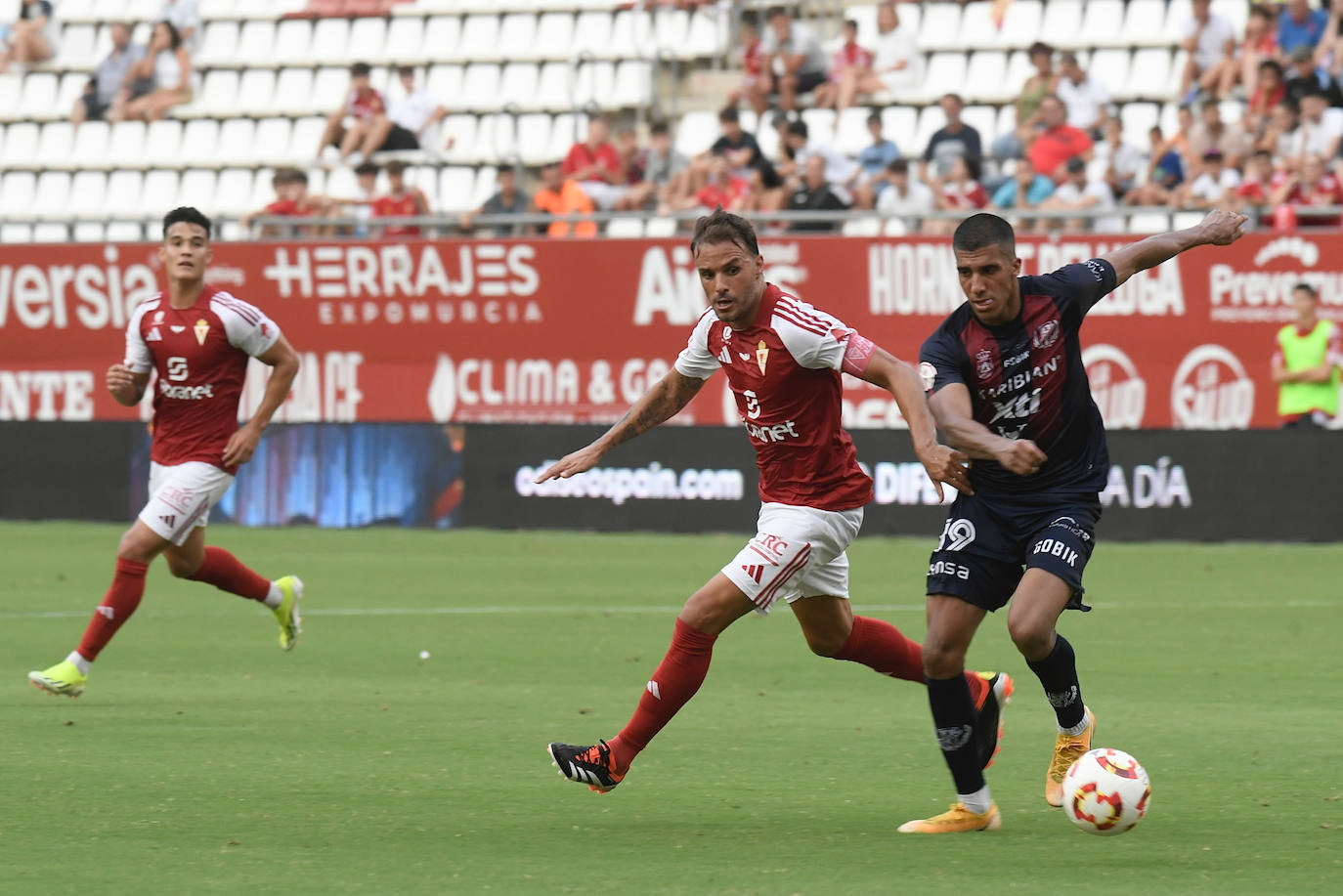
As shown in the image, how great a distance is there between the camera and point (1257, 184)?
2055cm

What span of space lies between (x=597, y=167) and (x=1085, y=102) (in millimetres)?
5533

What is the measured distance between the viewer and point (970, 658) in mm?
11625

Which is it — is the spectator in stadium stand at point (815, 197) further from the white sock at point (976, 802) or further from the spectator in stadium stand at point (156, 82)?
the white sock at point (976, 802)

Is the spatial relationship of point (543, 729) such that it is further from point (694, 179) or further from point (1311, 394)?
point (694, 179)

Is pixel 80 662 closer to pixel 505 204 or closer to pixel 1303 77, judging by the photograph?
pixel 505 204

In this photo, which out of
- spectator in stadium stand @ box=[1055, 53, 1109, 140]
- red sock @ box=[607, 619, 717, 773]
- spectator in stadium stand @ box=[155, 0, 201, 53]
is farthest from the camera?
spectator in stadium stand @ box=[155, 0, 201, 53]

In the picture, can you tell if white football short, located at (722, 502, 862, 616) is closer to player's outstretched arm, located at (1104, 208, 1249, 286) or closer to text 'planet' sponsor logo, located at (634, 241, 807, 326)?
player's outstretched arm, located at (1104, 208, 1249, 286)

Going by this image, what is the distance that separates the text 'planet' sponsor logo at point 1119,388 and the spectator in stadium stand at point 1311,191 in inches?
82.6

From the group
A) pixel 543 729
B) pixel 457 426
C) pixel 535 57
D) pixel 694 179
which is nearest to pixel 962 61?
pixel 694 179

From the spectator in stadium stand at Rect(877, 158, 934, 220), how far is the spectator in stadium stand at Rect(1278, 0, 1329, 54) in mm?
4056

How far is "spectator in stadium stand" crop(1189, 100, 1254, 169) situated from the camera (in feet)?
69.4

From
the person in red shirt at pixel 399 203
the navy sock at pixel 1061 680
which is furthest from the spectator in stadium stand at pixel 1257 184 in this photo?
the navy sock at pixel 1061 680

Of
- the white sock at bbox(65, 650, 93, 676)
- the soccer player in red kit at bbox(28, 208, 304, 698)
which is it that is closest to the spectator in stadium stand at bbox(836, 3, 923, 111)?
the soccer player in red kit at bbox(28, 208, 304, 698)

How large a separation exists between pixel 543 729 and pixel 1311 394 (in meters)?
12.5
